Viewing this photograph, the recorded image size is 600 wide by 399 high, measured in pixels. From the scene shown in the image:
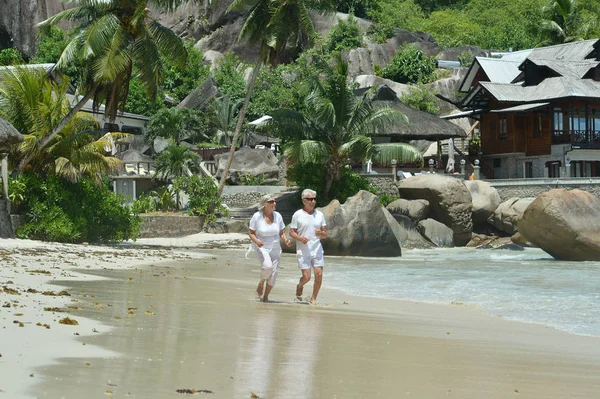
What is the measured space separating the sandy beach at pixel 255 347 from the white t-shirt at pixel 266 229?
0.84 meters

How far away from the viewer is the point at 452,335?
9.78m

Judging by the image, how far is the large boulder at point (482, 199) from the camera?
38.3m

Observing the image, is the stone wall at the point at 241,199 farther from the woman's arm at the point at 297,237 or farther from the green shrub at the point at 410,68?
the woman's arm at the point at 297,237

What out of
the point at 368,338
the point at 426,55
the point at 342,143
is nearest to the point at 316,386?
the point at 368,338

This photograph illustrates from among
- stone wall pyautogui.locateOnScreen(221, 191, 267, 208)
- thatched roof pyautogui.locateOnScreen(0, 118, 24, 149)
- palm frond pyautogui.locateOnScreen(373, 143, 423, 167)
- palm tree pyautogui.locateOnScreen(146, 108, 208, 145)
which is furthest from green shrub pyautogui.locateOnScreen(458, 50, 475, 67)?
thatched roof pyautogui.locateOnScreen(0, 118, 24, 149)

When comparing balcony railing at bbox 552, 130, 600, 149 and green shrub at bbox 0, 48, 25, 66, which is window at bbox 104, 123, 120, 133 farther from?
balcony railing at bbox 552, 130, 600, 149

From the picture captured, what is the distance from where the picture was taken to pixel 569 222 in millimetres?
24922

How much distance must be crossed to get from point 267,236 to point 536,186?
95.0ft

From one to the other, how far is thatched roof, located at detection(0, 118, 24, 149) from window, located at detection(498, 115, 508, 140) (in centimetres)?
3143

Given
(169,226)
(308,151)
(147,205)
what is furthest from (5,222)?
(308,151)

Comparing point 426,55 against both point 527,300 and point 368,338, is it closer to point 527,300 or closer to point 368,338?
point 527,300

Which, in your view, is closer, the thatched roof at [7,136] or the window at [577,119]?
the thatched roof at [7,136]

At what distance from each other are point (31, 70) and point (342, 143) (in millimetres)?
14132

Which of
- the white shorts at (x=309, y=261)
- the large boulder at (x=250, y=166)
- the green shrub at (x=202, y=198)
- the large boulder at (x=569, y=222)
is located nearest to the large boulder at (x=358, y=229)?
the large boulder at (x=569, y=222)
